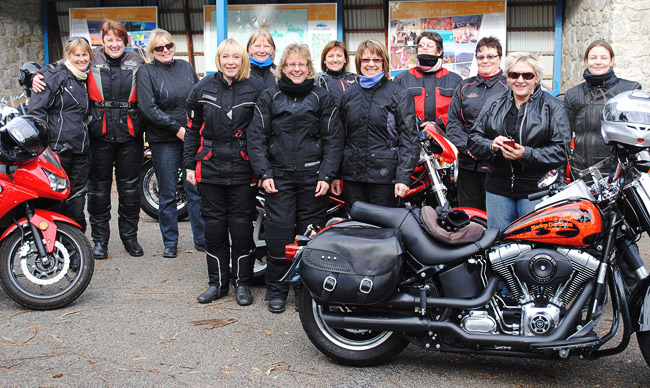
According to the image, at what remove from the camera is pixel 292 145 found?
498 cm

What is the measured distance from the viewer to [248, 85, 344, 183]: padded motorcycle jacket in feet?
16.3

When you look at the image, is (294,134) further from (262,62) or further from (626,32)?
(626,32)

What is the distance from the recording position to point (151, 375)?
3.90 m

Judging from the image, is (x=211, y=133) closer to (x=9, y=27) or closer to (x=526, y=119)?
(x=526, y=119)

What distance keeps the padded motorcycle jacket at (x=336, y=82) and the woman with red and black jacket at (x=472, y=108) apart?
0.96 metres

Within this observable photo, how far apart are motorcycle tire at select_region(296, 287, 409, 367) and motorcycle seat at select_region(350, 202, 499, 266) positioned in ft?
1.75

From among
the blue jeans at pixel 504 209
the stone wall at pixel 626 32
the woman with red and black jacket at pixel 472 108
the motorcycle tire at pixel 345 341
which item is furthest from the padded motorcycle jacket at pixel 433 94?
the stone wall at pixel 626 32

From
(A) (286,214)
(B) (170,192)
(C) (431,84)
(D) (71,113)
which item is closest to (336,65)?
(C) (431,84)

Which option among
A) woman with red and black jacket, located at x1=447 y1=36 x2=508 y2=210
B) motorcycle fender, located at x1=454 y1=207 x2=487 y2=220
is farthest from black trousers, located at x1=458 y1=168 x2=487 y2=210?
motorcycle fender, located at x1=454 y1=207 x2=487 y2=220

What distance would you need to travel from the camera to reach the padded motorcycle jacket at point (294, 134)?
16.3 feet

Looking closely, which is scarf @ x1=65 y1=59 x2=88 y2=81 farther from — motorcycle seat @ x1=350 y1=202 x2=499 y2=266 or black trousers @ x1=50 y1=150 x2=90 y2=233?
motorcycle seat @ x1=350 y1=202 x2=499 y2=266

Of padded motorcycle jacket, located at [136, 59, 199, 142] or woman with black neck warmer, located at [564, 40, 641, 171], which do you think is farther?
padded motorcycle jacket, located at [136, 59, 199, 142]

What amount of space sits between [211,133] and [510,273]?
245 centimetres

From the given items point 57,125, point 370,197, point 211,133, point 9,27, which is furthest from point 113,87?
point 9,27
